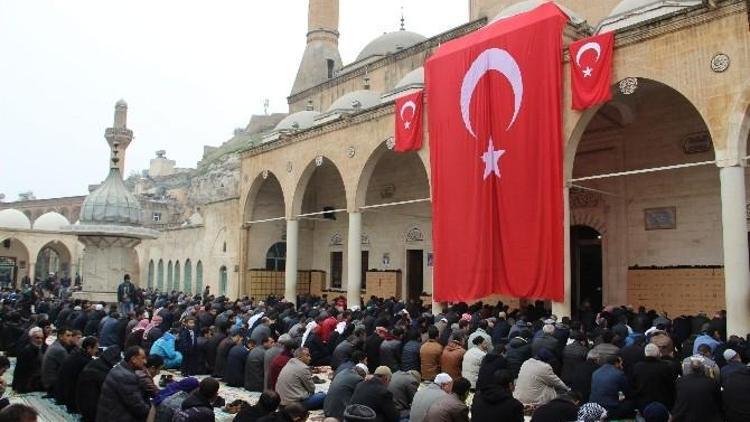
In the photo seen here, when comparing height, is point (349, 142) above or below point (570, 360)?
above

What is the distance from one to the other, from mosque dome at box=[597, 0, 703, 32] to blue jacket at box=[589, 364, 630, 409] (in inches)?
303

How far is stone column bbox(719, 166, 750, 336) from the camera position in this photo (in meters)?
9.20

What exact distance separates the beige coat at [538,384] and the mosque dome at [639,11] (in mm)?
7733

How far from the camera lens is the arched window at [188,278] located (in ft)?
83.1

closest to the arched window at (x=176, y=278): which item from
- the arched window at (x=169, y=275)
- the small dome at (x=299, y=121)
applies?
the arched window at (x=169, y=275)

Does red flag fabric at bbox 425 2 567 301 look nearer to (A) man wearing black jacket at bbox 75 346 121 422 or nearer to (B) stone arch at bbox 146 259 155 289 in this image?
(A) man wearing black jacket at bbox 75 346 121 422

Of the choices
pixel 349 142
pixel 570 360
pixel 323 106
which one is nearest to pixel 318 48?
pixel 323 106

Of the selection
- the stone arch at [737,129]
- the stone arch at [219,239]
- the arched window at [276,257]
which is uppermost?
the stone arch at [737,129]

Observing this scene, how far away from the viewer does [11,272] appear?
97.8ft

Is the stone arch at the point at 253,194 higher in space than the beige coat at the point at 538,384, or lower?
higher

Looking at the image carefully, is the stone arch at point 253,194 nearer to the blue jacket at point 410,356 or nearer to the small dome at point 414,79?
the small dome at point 414,79

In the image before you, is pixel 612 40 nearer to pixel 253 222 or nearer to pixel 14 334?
pixel 14 334

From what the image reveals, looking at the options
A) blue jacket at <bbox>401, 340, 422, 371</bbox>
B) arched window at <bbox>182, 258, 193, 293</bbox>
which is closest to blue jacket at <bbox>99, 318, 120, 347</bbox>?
blue jacket at <bbox>401, 340, 422, 371</bbox>

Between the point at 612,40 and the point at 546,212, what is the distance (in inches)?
130
